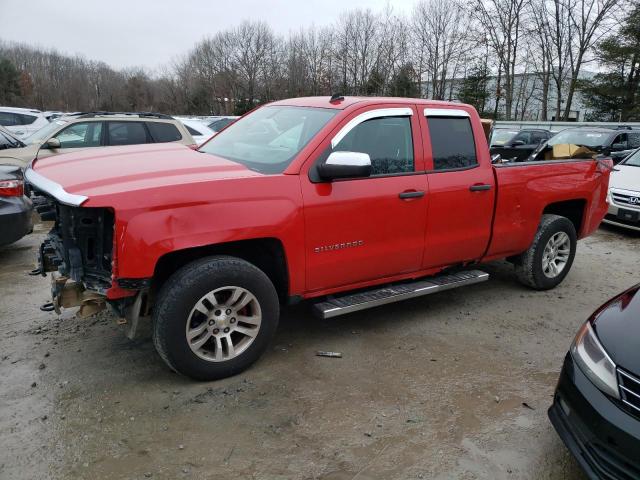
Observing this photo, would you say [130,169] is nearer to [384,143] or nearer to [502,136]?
[384,143]

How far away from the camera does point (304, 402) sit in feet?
10.6

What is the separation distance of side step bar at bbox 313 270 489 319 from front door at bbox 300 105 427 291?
14cm

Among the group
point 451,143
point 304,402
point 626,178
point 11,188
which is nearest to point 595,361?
point 304,402

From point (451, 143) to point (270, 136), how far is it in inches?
62.4

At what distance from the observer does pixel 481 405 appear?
128 inches

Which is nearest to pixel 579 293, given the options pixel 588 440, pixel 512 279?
pixel 512 279

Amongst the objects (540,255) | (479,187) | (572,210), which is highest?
(479,187)

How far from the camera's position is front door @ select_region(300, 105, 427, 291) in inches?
141

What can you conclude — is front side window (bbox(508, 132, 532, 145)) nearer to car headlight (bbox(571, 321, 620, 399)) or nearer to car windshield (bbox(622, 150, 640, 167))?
car windshield (bbox(622, 150, 640, 167))

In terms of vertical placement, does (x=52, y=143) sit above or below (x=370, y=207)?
above

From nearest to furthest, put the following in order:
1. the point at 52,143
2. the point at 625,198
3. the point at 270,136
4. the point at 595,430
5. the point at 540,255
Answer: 1. the point at 595,430
2. the point at 270,136
3. the point at 540,255
4. the point at 52,143
5. the point at 625,198

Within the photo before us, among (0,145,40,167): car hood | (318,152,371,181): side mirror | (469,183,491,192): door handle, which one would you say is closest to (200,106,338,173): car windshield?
(318,152,371,181): side mirror

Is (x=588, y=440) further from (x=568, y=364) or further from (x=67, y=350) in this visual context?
(x=67, y=350)

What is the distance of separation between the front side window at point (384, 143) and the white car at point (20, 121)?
14.2 metres
